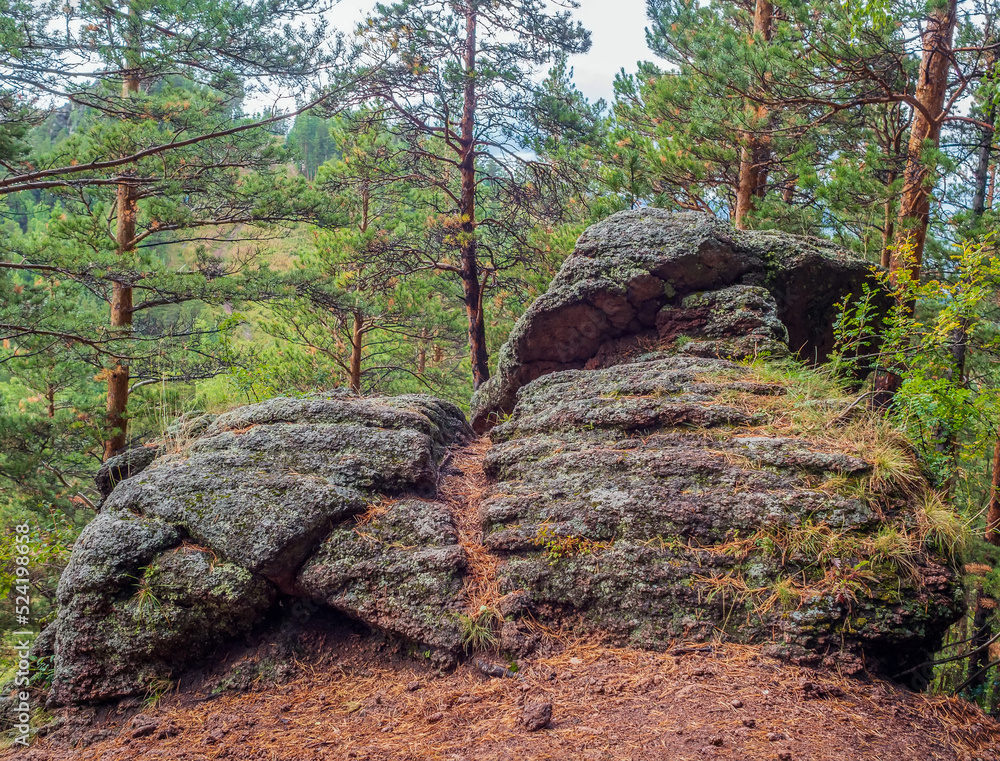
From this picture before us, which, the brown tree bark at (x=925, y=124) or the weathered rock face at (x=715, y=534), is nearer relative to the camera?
the weathered rock face at (x=715, y=534)

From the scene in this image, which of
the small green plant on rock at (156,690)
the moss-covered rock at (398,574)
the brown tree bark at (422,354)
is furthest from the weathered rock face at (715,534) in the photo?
the brown tree bark at (422,354)

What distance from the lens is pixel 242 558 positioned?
337 cm

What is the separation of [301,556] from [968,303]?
A: 4.26m

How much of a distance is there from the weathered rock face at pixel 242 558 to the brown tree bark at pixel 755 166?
7.18 meters

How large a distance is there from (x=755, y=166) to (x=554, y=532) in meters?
7.72

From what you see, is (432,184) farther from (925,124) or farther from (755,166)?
(925,124)

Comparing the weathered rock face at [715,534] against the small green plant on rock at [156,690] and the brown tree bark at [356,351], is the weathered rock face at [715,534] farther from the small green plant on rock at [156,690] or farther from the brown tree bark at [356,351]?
the brown tree bark at [356,351]

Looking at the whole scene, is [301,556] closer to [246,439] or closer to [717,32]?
[246,439]

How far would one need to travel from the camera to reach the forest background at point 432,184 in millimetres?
6461

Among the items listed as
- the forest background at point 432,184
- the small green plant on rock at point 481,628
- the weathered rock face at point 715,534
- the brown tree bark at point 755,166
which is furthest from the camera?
the brown tree bark at point 755,166

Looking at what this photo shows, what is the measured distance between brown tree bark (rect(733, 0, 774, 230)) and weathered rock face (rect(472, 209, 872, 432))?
3.19m

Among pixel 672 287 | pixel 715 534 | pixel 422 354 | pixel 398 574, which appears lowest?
pixel 398 574

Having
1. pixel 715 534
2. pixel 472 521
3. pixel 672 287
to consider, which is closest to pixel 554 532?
pixel 472 521

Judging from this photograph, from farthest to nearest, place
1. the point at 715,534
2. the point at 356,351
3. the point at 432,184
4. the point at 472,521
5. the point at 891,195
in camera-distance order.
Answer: the point at 356,351 < the point at 432,184 < the point at 891,195 < the point at 472,521 < the point at 715,534
